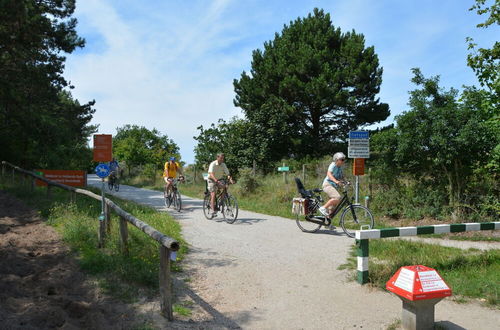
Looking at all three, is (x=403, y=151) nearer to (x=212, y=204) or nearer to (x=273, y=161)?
(x=212, y=204)

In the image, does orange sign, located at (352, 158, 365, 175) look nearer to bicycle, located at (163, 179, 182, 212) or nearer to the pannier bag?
the pannier bag

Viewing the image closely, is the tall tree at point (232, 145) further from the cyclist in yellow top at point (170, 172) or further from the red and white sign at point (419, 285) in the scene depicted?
the red and white sign at point (419, 285)

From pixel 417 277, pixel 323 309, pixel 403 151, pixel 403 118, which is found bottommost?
pixel 323 309

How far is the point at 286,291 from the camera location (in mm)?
5188

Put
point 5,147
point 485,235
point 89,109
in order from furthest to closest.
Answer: point 89,109 → point 5,147 → point 485,235

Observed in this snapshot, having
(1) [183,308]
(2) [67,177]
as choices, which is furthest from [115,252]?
(2) [67,177]

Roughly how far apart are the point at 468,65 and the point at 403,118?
2194 millimetres

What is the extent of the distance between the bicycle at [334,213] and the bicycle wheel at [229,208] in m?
1.86

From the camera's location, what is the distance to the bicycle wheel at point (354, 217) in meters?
8.76

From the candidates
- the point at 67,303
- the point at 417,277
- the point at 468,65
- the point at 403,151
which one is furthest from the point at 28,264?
the point at 468,65

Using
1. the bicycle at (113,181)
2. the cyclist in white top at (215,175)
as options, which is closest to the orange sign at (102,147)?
the cyclist in white top at (215,175)

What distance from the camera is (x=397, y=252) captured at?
661 cm

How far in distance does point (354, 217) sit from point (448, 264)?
3044mm

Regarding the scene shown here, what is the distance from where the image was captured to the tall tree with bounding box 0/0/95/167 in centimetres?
1439
